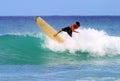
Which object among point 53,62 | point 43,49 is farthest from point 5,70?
point 43,49

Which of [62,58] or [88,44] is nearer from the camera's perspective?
[62,58]

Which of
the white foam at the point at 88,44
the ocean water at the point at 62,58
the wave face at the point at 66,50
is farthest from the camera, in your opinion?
the white foam at the point at 88,44

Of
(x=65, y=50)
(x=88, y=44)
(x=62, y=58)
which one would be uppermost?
(x=88, y=44)

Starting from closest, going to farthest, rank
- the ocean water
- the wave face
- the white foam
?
the ocean water
the wave face
the white foam

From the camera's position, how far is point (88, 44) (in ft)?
57.8

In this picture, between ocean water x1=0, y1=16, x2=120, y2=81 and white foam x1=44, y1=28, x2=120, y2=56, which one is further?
white foam x1=44, y1=28, x2=120, y2=56

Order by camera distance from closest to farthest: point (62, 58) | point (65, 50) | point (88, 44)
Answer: point (62, 58)
point (65, 50)
point (88, 44)

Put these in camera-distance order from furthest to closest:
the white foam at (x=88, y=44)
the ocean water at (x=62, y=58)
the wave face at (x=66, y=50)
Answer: the white foam at (x=88, y=44) → the wave face at (x=66, y=50) → the ocean water at (x=62, y=58)

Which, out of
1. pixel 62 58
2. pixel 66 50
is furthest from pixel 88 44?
pixel 62 58

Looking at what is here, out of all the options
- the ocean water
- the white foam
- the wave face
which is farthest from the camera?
the white foam

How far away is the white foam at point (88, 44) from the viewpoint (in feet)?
56.8

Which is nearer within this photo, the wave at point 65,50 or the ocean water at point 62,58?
the ocean water at point 62,58

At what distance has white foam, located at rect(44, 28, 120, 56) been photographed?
56.8 ft

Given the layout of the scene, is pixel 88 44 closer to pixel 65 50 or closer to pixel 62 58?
pixel 65 50
